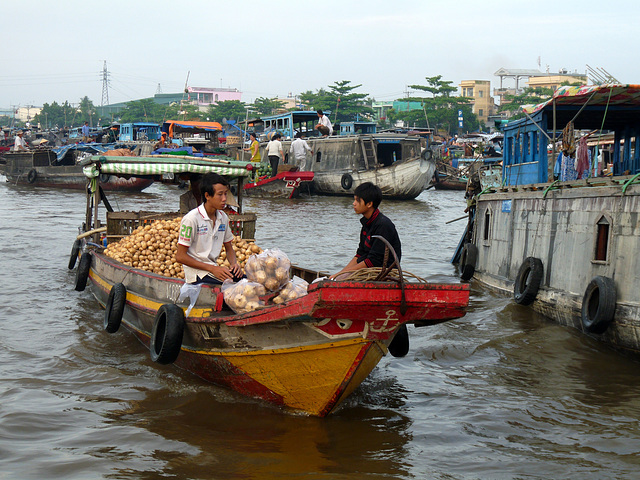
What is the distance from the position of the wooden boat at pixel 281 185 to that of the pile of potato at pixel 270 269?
21.4 metres

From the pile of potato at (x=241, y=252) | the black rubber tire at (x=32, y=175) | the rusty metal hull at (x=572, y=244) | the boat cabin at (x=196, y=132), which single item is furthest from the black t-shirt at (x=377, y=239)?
the boat cabin at (x=196, y=132)

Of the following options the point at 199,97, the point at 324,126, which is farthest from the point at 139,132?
the point at 199,97

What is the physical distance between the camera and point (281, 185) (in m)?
27.7

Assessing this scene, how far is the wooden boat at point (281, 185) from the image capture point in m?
27.1

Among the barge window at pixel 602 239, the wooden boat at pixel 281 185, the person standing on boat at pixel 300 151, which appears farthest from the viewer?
the person standing on boat at pixel 300 151

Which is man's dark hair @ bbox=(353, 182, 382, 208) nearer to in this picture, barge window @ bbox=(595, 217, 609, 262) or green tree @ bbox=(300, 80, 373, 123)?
barge window @ bbox=(595, 217, 609, 262)

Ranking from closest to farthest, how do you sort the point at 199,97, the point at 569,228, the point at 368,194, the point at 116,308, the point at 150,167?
the point at 368,194 → the point at 116,308 → the point at 569,228 → the point at 150,167 → the point at 199,97

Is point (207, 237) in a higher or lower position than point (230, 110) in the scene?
lower

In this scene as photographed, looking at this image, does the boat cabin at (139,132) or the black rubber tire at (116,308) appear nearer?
the black rubber tire at (116,308)

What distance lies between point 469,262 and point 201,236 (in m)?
8.02

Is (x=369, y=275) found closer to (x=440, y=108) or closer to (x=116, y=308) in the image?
(x=116, y=308)

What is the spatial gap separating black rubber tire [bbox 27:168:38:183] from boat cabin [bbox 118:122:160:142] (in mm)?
9186

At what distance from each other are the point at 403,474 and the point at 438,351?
338 cm

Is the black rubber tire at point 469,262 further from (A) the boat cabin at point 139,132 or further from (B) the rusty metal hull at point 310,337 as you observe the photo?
(A) the boat cabin at point 139,132
